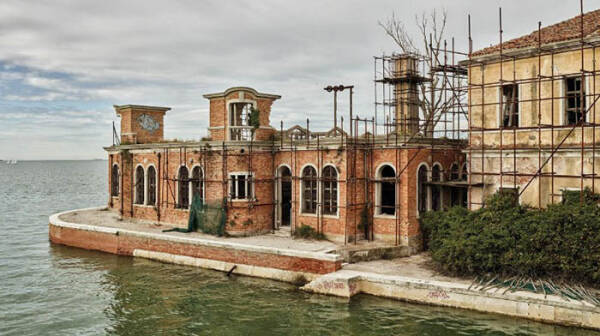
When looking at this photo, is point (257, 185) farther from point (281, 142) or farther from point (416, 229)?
point (416, 229)

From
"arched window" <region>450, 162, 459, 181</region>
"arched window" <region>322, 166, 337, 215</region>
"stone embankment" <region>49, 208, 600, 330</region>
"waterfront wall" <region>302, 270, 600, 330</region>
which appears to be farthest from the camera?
"arched window" <region>450, 162, 459, 181</region>

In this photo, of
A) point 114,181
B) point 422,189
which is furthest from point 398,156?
point 114,181

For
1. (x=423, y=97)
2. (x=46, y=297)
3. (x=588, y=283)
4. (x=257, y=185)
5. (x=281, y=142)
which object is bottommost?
→ (x=46, y=297)

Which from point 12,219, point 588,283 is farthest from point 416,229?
point 12,219

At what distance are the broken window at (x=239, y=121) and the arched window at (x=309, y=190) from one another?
3.50m

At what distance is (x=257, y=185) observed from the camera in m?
23.7

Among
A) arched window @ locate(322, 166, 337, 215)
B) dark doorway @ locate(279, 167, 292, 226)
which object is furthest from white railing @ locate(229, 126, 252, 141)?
arched window @ locate(322, 166, 337, 215)

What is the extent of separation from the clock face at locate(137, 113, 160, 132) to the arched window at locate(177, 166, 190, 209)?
5688 millimetres

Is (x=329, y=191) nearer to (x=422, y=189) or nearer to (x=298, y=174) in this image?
(x=298, y=174)

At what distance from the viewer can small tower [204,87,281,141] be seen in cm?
2431

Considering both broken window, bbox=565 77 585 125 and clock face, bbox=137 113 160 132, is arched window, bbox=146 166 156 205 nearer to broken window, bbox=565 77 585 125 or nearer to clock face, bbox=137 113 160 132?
clock face, bbox=137 113 160 132

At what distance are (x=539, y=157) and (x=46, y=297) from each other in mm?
17304

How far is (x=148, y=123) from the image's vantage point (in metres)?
30.5

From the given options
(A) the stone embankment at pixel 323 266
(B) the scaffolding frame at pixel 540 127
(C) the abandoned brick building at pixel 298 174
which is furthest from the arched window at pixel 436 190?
Result: (A) the stone embankment at pixel 323 266
